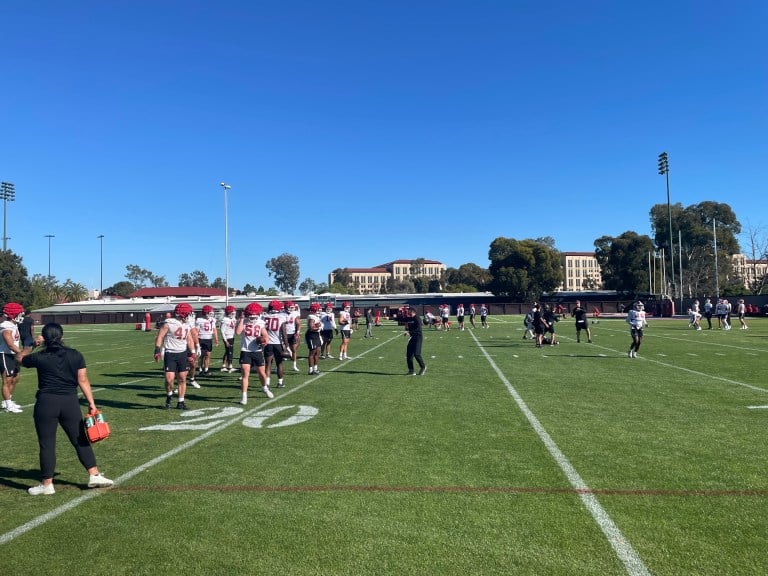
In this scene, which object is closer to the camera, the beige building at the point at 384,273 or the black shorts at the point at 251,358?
the black shorts at the point at 251,358

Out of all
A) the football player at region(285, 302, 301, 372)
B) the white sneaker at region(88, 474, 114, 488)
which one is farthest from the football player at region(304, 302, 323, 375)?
the white sneaker at region(88, 474, 114, 488)

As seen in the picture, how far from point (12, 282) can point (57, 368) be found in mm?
82792

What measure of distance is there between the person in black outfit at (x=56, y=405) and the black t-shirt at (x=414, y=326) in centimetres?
942

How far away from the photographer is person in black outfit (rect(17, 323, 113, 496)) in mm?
5551

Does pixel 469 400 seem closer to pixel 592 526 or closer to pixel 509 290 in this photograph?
pixel 592 526

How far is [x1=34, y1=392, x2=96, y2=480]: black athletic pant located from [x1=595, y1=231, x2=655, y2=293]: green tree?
91294 millimetres

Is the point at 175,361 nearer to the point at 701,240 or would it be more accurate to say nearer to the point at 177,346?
the point at 177,346

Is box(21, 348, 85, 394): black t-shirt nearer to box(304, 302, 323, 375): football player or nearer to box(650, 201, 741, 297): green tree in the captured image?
box(304, 302, 323, 375): football player

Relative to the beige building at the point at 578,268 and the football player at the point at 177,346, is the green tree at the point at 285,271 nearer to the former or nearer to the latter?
the beige building at the point at 578,268

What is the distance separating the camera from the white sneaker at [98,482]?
567cm

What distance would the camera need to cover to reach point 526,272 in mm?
87875

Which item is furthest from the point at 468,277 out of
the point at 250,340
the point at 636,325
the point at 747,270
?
the point at 250,340

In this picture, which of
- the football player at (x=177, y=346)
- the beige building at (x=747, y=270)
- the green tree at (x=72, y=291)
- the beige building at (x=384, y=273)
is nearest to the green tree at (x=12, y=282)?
the green tree at (x=72, y=291)

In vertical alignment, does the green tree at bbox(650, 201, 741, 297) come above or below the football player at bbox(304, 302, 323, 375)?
above
